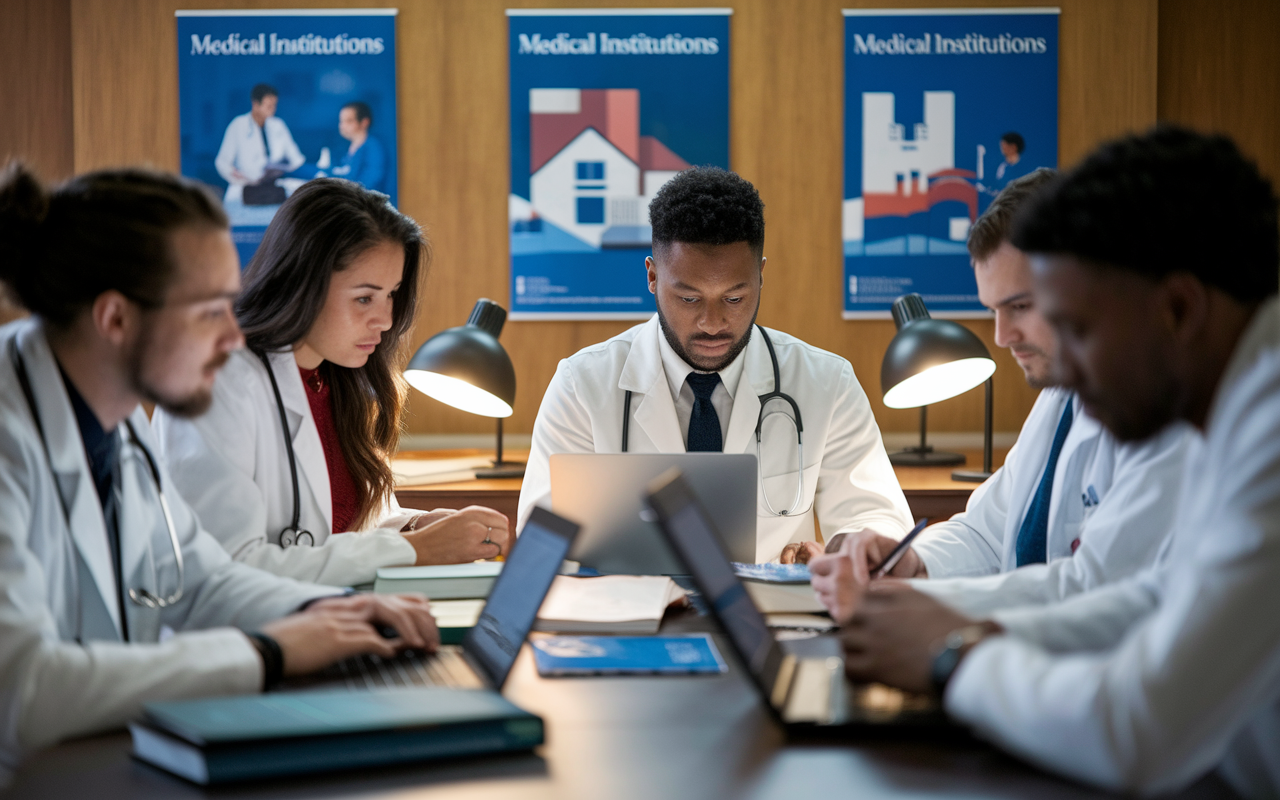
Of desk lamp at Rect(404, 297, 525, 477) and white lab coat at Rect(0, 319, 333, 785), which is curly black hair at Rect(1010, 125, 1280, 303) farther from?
desk lamp at Rect(404, 297, 525, 477)

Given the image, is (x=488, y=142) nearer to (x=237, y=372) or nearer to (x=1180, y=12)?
(x=237, y=372)

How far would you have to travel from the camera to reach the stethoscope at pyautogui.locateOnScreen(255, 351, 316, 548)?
75.6 inches

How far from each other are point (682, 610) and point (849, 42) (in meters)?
2.77

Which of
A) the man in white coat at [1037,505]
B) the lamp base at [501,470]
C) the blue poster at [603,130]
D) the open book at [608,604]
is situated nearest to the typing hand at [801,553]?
the man in white coat at [1037,505]

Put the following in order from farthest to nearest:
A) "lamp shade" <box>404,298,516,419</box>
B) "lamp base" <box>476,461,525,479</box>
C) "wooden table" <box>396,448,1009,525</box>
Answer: "lamp base" <box>476,461,525,479</box>
"wooden table" <box>396,448,1009,525</box>
"lamp shade" <box>404,298,516,419</box>

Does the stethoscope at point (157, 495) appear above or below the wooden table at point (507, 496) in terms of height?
above

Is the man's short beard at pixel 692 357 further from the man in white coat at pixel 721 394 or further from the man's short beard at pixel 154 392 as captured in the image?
the man's short beard at pixel 154 392

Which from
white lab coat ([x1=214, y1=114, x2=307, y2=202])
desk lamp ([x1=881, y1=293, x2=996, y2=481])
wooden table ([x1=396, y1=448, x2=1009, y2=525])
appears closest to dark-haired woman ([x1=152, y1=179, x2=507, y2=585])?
wooden table ([x1=396, y1=448, x2=1009, y2=525])

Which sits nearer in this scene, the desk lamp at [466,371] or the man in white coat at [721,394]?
the man in white coat at [721,394]

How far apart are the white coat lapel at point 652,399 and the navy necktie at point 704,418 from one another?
40mm

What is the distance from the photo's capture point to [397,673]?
1236 millimetres

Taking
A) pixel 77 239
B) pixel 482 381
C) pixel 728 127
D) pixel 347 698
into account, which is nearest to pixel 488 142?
pixel 728 127

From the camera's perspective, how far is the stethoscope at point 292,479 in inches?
75.6

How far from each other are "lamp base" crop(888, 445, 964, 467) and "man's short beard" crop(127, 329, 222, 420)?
8.03 ft
